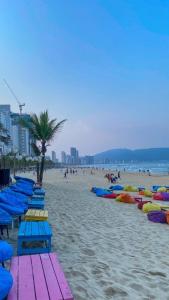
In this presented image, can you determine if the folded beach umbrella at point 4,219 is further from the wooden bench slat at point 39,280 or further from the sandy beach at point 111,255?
the wooden bench slat at point 39,280

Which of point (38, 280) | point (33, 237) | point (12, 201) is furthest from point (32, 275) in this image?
point (12, 201)

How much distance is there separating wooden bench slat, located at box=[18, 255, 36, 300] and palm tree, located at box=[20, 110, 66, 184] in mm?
15943

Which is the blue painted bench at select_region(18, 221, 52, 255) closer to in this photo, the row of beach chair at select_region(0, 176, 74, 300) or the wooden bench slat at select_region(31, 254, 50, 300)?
the row of beach chair at select_region(0, 176, 74, 300)

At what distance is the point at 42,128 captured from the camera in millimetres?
19422

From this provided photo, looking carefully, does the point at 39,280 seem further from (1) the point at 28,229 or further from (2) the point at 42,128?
(2) the point at 42,128

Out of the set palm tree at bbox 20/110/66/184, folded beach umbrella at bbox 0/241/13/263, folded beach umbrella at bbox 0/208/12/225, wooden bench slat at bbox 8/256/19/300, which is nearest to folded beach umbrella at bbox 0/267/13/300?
wooden bench slat at bbox 8/256/19/300

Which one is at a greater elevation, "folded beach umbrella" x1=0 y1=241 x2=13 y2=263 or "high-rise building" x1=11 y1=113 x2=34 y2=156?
"high-rise building" x1=11 y1=113 x2=34 y2=156

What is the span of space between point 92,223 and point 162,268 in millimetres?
3736

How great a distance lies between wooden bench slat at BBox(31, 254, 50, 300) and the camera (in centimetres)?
280

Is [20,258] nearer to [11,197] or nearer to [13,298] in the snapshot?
[13,298]

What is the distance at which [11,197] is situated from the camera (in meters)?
7.50

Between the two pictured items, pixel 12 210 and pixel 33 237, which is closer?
pixel 33 237

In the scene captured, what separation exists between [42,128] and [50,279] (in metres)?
16.6

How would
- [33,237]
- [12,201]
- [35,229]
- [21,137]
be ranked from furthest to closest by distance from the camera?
1. [21,137]
2. [12,201]
3. [35,229]
4. [33,237]
